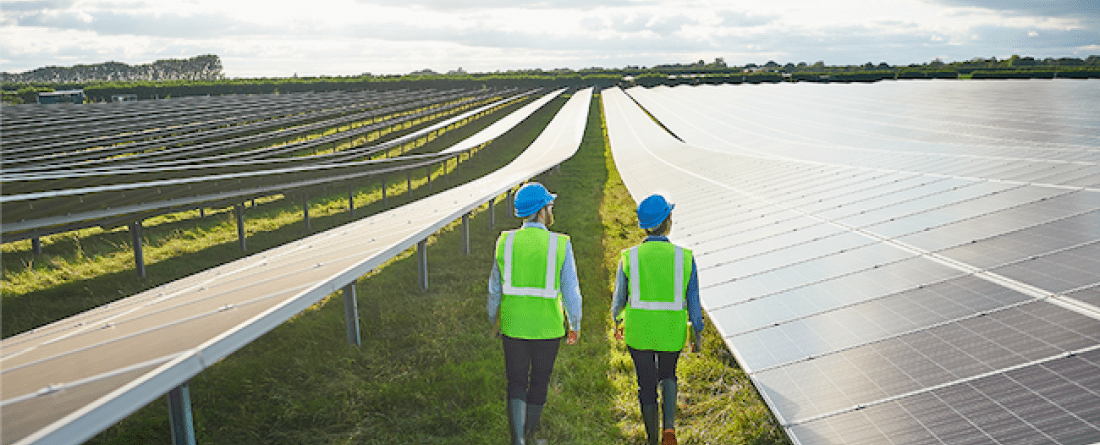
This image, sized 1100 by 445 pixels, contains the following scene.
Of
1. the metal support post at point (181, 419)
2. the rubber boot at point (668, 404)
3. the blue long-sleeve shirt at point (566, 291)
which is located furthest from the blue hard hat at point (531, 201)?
the metal support post at point (181, 419)

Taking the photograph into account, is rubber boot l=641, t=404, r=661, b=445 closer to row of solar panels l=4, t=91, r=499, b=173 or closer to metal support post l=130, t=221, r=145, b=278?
metal support post l=130, t=221, r=145, b=278

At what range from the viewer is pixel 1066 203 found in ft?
21.7

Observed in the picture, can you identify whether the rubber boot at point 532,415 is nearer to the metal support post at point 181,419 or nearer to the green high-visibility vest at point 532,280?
the green high-visibility vest at point 532,280

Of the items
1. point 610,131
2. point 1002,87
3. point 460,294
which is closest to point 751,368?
point 460,294

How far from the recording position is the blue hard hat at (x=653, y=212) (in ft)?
16.0

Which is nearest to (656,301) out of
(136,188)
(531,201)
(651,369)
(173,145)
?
(651,369)

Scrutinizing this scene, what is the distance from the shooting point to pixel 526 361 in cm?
510

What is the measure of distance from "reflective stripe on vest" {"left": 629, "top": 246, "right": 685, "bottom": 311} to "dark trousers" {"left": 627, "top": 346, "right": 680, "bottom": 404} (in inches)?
15.7

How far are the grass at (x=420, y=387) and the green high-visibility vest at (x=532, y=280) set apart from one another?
147 cm

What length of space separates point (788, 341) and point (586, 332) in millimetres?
3490

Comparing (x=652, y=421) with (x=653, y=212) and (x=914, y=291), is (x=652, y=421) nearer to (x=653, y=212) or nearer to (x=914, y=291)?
(x=653, y=212)

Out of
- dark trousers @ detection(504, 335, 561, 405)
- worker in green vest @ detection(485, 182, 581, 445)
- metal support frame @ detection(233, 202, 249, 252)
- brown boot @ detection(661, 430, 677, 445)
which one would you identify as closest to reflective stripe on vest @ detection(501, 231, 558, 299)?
worker in green vest @ detection(485, 182, 581, 445)

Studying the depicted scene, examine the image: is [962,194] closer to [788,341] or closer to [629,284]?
[788,341]

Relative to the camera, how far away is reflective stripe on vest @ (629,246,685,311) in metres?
4.75
